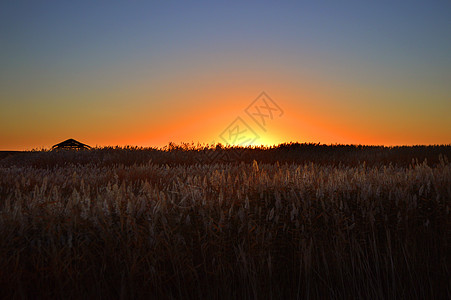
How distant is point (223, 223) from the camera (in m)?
3.47

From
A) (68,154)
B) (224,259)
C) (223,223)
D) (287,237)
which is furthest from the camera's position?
(68,154)

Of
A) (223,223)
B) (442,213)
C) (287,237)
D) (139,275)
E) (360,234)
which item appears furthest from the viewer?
(442,213)

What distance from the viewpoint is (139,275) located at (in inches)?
119

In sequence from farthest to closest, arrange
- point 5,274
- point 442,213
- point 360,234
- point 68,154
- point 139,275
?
point 68,154 → point 442,213 → point 360,234 → point 139,275 → point 5,274

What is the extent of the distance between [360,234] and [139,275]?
8.17 feet

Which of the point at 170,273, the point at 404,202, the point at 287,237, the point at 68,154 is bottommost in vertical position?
the point at 170,273

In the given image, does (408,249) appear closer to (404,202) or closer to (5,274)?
(404,202)

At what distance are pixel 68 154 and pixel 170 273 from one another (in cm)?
1490

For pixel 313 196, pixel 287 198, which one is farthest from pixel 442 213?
pixel 287 198

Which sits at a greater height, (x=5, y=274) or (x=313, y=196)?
(x=313, y=196)

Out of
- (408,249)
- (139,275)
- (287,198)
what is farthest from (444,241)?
(139,275)

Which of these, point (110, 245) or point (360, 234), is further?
point (360, 234)

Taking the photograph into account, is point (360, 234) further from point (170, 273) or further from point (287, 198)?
point (170, 273)

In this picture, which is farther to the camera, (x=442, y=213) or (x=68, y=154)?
(x=68, y=154)
